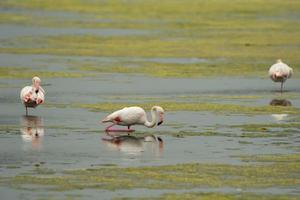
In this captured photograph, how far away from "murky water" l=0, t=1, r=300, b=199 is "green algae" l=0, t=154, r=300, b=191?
0.35 meters

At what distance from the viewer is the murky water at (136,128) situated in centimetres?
1936

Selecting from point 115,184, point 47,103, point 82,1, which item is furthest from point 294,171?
point 82,1

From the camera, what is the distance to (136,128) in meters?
23.4

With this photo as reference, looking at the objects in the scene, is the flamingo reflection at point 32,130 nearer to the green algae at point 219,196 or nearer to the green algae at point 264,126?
the green algae at point 264,126

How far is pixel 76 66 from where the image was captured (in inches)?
1428

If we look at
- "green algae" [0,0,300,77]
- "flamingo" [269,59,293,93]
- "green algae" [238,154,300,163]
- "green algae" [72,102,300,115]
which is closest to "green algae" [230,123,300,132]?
"green algae" [72,102,300,115]

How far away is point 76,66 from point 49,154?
16.4m

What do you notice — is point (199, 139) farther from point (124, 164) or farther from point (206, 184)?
point (206, 184)

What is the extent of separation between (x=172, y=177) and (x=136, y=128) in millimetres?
5518

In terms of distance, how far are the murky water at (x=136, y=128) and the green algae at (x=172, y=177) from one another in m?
0.35

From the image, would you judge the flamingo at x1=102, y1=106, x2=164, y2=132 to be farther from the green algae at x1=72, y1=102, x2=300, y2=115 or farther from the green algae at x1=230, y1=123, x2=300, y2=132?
the green algae at x1=72, y1=102, x2=300, y2=115

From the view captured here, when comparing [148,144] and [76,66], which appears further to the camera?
[76,66]

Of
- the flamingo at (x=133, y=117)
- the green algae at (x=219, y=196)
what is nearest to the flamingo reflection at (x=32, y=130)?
the flamingo at (x=133, y=117)

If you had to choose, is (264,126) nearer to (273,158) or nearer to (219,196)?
(273,158)
